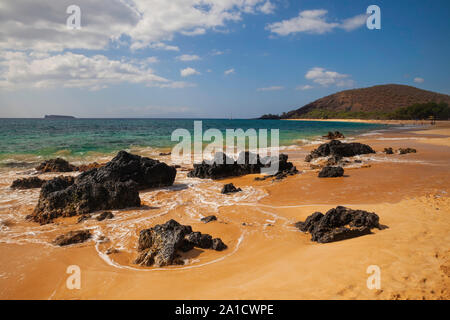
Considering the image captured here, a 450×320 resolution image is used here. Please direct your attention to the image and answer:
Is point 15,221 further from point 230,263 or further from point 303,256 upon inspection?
point 303,256

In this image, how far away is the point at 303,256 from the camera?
16.5 ft

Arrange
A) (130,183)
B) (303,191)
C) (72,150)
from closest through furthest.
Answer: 1. (130,183)
2. (303,191)
3. (72,150)

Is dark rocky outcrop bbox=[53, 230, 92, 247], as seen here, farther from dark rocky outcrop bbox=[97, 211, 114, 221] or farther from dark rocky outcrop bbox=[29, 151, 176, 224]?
dark rocky outcrop bbox=[29, 151, 176, 224]

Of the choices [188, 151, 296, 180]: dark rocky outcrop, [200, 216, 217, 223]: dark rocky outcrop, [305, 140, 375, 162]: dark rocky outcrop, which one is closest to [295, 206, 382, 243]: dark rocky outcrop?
[200, 216, 217, 223]: dark rocky outcrop

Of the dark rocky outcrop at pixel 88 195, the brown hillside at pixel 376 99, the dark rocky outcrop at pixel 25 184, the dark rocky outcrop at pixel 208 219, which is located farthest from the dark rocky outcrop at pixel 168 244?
the brown hillside at pixel 376 99

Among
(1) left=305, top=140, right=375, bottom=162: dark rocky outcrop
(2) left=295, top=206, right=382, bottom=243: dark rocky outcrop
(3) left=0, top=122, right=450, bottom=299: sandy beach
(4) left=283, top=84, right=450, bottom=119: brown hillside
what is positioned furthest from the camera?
(4) left=283, top=84, right=450, bottom=119: brown hillside

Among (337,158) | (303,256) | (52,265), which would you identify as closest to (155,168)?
(52,265)

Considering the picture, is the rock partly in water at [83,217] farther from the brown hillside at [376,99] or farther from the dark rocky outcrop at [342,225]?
the brown hillside at [376,99]

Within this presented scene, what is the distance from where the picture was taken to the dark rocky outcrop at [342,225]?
582 centimetres

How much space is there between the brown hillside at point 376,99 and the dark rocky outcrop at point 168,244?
16457 cm

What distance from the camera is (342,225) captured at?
628 centimetres

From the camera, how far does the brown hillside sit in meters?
142

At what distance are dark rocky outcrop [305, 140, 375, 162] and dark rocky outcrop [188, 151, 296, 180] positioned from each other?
4724 millimetres

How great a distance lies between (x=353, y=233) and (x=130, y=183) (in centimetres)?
788
